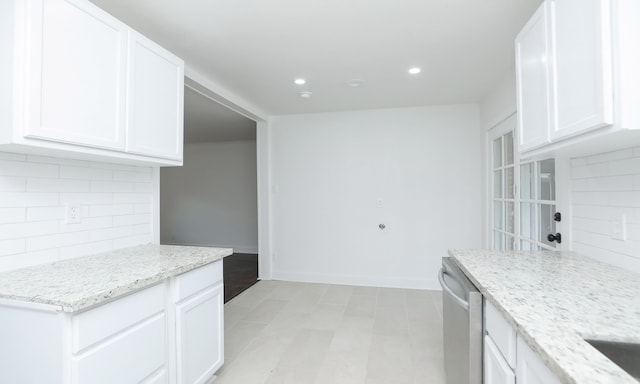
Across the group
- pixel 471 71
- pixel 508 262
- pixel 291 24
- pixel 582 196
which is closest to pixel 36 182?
pixel 291 24

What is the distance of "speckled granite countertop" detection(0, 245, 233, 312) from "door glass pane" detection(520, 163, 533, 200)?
8.07 ft

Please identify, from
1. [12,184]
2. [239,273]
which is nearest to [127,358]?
[12,184]

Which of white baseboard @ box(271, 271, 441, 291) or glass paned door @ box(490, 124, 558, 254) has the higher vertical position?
glass paned door @ box(490, 124, 558, 254)

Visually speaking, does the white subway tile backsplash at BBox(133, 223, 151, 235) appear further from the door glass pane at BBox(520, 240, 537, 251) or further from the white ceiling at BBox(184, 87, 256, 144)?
the door glass pane at BBox(520, 240, 537, 251)

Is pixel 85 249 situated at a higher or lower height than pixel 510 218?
lower

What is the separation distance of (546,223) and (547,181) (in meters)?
0.31

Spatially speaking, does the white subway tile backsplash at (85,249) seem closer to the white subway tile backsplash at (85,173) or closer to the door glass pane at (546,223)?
the white subway tile backsplash at (85,173)

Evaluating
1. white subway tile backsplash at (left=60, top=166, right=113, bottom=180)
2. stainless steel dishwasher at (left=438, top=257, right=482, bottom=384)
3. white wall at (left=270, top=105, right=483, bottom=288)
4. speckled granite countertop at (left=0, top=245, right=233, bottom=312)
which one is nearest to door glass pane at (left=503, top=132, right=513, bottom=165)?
white wall at (left=270, top=105, right=483, bottom=288)

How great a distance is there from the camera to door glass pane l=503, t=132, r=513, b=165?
2900mm

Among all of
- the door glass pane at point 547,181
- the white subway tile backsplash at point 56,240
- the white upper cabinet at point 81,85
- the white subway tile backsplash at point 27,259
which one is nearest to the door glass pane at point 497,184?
the door glass pane at point 547,181

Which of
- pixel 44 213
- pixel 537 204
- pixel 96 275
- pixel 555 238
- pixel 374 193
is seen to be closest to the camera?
pixel 96 275

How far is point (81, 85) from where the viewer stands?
4.79 feet

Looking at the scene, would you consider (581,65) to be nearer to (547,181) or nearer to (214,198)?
(547,181)

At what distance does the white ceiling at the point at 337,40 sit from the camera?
5.89 feet
